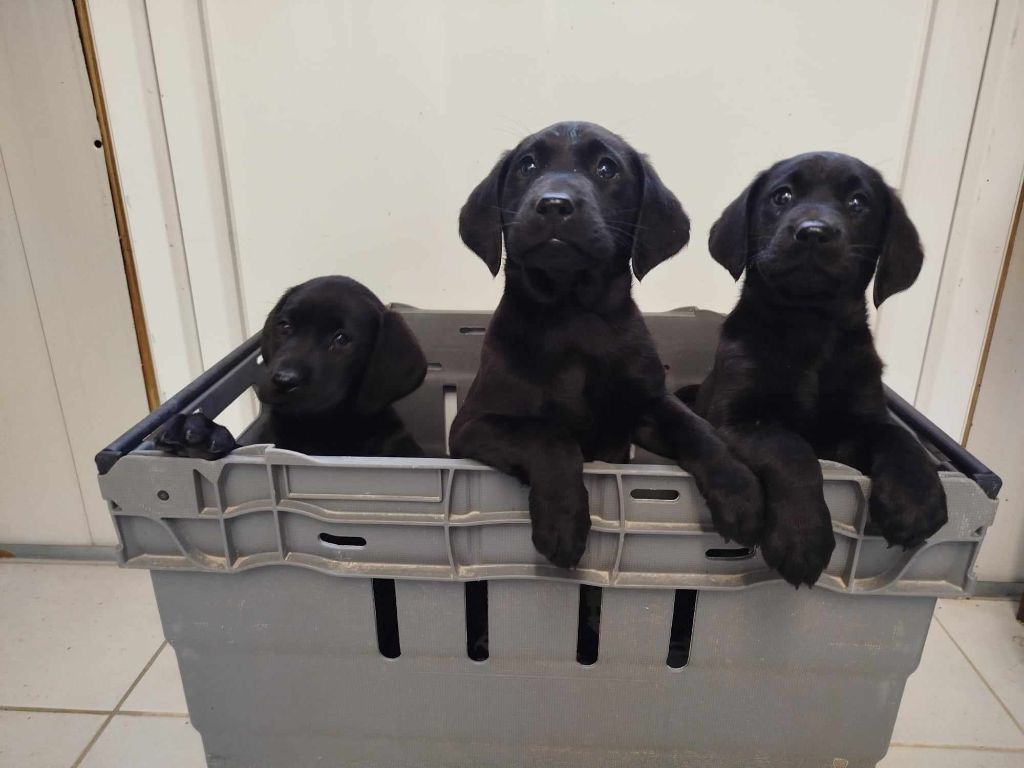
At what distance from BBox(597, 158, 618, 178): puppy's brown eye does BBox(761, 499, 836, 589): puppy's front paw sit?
51 cm

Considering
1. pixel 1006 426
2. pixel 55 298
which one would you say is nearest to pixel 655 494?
pixel 1006 426

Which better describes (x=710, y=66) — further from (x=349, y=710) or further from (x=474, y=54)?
(x=349, y=710)

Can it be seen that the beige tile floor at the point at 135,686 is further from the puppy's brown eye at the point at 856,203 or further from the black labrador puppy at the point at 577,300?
the puppy's brown eye at the point at 856,203

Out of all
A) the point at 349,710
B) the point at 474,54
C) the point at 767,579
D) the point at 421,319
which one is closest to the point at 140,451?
the point at 349,710

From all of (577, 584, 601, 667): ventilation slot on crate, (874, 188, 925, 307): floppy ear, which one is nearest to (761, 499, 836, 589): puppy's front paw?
(577, 584, 601, 667): ventilation slot on crate

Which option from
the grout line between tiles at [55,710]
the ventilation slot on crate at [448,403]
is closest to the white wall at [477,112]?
the ventilation slot on crate at [448,403]

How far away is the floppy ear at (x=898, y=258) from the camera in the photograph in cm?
101

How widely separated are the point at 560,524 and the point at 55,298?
1.49 metres

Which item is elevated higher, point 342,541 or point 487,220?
point 487,220

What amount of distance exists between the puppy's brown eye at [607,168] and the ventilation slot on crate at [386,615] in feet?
2.07

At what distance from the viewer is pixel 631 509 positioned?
80 centimetres

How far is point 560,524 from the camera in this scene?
782 mm

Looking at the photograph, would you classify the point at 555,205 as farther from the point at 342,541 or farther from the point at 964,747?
the point at 964,747

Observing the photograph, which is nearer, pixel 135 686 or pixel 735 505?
pixel 735 505
